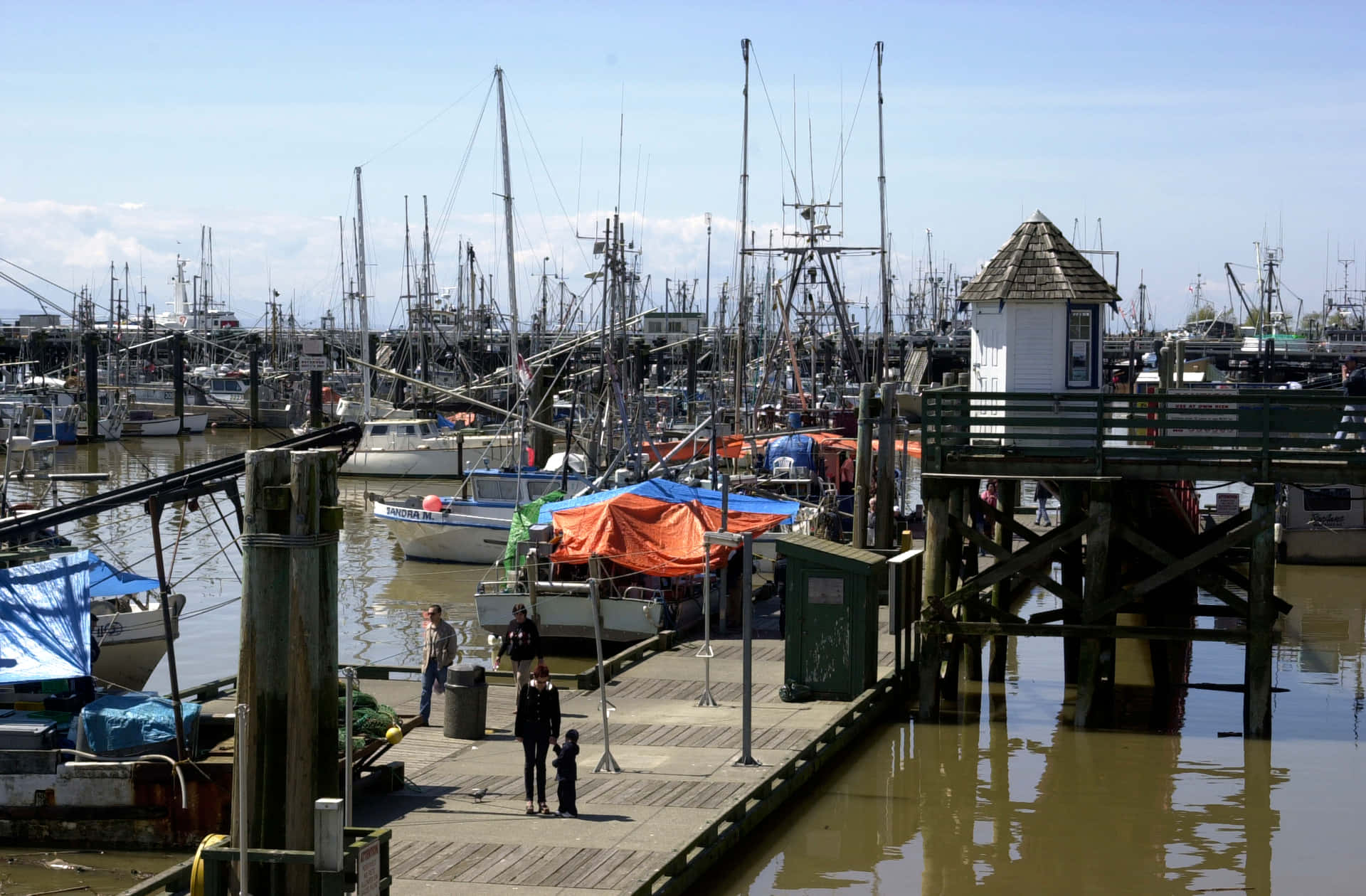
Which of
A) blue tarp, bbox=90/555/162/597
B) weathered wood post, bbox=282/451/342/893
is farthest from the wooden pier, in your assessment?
blue tarp, bbox=90/555/162/597

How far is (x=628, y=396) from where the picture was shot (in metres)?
38.4

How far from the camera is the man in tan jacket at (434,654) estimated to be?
1844 centimetres

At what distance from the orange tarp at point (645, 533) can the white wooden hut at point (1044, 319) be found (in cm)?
531

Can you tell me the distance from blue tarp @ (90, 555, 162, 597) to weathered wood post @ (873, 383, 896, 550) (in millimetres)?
13028

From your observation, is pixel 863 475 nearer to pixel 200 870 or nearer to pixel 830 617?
pixel 830 617

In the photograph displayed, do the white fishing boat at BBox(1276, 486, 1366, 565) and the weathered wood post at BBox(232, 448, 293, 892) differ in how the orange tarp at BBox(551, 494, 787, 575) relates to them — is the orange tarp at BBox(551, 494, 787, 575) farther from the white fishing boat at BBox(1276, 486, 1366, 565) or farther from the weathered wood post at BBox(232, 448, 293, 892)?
the white fishing boat at BBox(1276, 486, 1366, 565)

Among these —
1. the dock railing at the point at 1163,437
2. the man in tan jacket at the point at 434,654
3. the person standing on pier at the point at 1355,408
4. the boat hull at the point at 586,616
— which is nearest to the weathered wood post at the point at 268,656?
the man in tan jacket at the point at 434,654

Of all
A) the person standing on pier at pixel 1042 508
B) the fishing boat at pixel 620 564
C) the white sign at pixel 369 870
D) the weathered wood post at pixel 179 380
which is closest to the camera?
the white sign at pixel 369 870

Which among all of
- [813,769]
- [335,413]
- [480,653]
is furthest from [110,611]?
[335,413]

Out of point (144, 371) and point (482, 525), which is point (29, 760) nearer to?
point (482, 525)

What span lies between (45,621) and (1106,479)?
13.1 meters

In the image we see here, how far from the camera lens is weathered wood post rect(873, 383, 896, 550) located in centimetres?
2756

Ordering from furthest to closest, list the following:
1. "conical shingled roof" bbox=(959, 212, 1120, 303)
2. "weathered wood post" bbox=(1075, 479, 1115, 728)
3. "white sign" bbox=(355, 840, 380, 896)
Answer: "conical shingled roof" bbox=(959, 212, 1120, 303) < "weathered wood post" bbox=(1075, 479, 1115, 728) < "white sign" bbox=(355, 840, 380, 896)

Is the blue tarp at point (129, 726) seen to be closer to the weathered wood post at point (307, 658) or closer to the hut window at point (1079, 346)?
the weathered wood post at point (307, 658)
